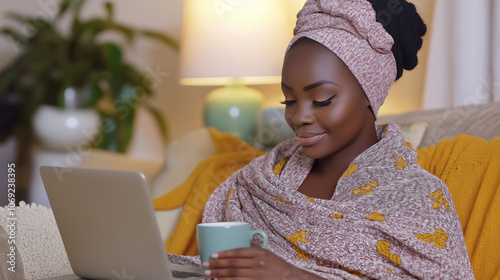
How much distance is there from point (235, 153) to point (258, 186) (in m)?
0.38

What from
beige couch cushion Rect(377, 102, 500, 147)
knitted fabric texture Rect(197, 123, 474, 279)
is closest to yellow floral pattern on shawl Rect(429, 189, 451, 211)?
knitted fabric texture Rect(197, 123, 474, 279)

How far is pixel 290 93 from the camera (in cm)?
104

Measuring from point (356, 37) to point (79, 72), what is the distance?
249 centimetres

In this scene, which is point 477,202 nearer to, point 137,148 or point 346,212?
point 346,212

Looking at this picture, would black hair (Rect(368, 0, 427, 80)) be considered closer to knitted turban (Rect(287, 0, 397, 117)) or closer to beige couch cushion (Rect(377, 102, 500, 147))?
knitted turban (Rect(287, 0, 397, 117))

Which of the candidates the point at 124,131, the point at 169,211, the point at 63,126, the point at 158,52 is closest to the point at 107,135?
the point at 124,131

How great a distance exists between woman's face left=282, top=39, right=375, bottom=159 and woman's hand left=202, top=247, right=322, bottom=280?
249 millimetres

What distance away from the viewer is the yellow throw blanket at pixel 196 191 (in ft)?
4.40

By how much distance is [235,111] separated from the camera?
2277 mm

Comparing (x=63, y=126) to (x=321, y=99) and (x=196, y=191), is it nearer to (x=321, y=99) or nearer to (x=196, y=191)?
(x=196, y=191)

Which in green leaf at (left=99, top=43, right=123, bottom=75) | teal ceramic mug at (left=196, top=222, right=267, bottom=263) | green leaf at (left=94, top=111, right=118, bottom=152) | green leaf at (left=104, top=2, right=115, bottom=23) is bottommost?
green leaf at (left=94, top=111, right=118, bottom=152)

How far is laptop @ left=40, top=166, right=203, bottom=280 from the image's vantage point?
811mm

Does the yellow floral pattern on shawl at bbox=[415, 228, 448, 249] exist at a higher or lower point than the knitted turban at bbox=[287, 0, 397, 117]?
lower

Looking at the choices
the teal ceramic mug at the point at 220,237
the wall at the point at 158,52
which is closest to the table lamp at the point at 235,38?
the wall at the point at 158,52
